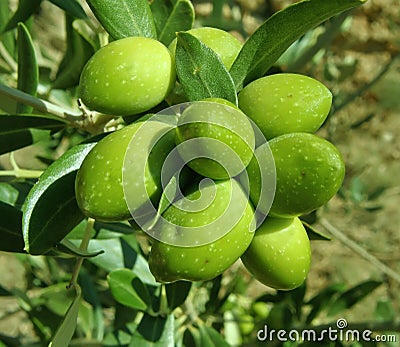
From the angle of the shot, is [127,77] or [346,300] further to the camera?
[346,300]

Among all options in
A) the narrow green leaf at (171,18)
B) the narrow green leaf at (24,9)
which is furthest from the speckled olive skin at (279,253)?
the narrow green leaf at (24,9)

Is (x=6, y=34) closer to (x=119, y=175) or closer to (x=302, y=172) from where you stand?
(x=119, y=175)

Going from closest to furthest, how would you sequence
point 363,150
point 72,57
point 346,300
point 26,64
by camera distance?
point 26,64 < point 72,57 < point 346,300 < point 363,150

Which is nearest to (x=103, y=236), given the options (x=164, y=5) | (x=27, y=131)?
(x=27, y=131)

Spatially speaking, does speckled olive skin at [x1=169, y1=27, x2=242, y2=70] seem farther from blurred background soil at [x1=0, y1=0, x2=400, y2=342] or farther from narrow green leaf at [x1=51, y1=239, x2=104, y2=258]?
blurred background soil at [x1=0, y1=0, x2=400, y2=342]

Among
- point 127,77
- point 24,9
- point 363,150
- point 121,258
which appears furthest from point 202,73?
point 363,150

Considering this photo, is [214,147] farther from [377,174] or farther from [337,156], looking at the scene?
[377,174]

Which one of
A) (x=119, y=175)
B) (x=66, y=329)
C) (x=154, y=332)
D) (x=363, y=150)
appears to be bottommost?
(x=363, y=150)
